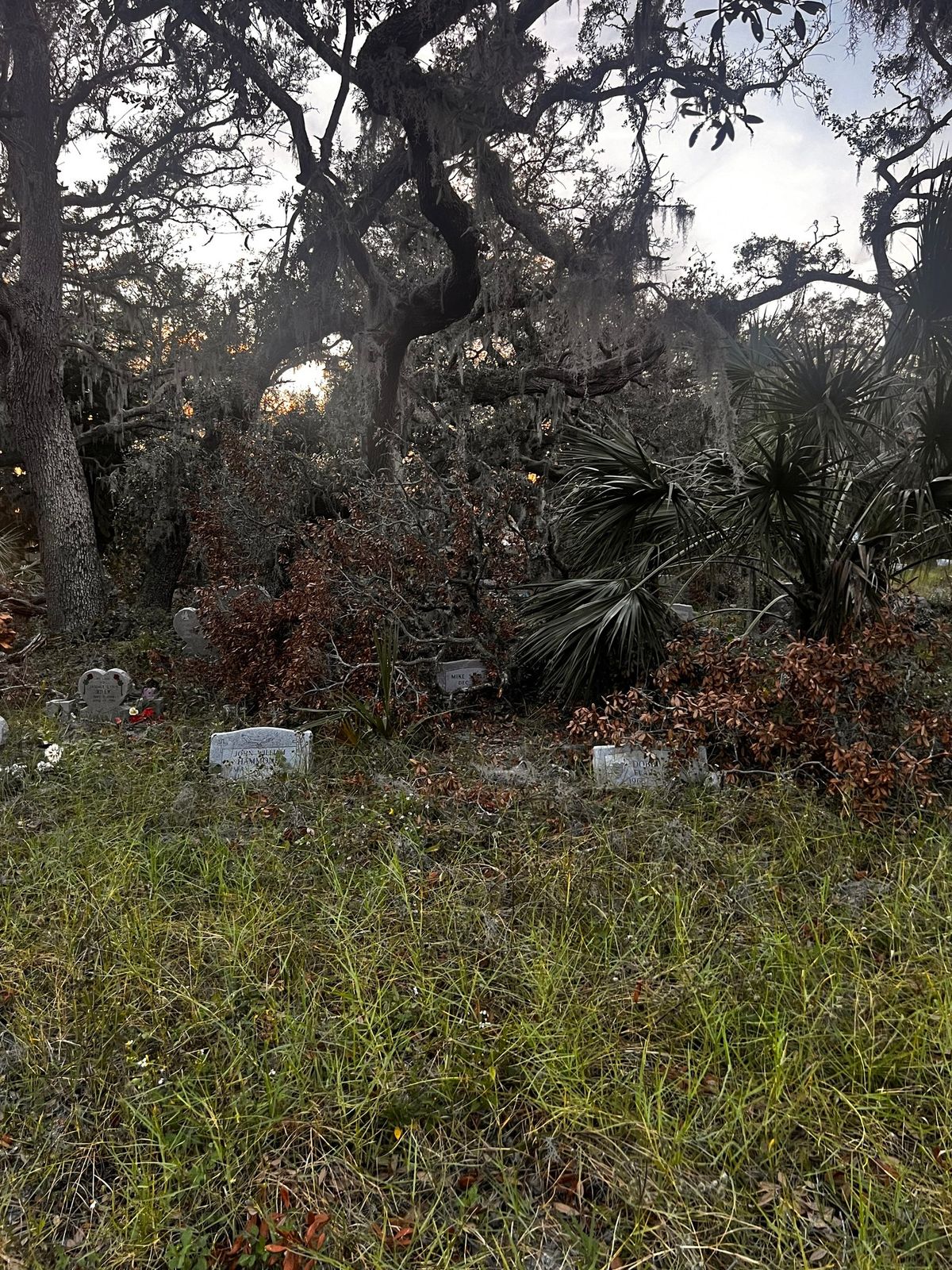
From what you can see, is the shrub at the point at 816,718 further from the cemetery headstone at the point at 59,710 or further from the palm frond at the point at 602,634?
the cemetery headstone at the point at 59,710

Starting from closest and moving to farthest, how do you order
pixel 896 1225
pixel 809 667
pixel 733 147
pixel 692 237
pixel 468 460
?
1. pixel 896 1225
2. pixel 809 667
3. pixel 733 147
4. pixel 692 237
5. pixel 468 460

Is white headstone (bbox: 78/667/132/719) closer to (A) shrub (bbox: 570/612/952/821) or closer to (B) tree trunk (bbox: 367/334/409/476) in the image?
(B) tree trunk (bbox: 367/334/409/476)

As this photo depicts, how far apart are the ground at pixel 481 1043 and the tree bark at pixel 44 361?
6.14 meters

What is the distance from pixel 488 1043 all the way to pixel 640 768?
2102mm

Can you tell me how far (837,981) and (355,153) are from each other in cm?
798

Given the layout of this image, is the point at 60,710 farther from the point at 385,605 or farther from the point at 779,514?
the point at 779,514

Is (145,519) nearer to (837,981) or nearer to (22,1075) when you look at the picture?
(22,1075)

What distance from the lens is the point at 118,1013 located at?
2.31m

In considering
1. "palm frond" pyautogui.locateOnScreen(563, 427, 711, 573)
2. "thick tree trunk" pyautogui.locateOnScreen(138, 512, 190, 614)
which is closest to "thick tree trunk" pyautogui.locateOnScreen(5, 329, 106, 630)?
"thick tree trunk" pyautogui.locateOnScreen(138, 512, 190, 614)

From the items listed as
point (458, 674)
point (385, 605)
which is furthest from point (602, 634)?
point (385, 605)

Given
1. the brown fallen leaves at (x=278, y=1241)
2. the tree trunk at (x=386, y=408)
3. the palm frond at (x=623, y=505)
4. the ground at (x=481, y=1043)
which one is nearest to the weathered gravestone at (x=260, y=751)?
the ground at (x=481, y=1043)

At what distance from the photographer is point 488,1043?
85.4 inches

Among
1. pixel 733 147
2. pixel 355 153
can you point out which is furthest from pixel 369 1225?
pixel 355 153

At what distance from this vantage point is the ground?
171 centimetres
